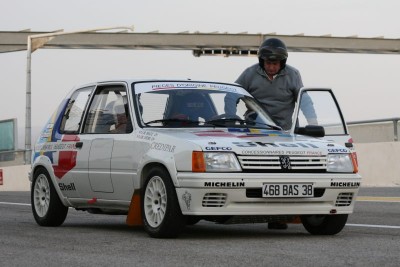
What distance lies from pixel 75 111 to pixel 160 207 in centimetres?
267

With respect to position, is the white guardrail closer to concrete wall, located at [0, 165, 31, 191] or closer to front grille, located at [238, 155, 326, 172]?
front grille, located at [238, 155, 326, 172]

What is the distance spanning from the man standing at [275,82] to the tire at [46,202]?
2.42 m

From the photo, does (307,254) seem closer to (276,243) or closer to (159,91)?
(276,243)

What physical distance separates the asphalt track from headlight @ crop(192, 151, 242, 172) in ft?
2.03

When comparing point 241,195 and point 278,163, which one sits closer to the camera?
point 241,195

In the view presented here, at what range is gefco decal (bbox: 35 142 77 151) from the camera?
36.5ft

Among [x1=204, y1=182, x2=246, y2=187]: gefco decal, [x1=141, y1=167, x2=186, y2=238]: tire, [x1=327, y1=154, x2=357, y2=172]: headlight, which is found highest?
[x1=327, y1=154, x2=357, y2=172]: headlight

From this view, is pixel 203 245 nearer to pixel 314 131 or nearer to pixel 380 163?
pixel 314 131

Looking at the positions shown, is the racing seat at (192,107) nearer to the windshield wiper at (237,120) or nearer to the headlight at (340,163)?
the windshield wiper at (237,120)

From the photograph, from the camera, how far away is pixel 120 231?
10.5 metres

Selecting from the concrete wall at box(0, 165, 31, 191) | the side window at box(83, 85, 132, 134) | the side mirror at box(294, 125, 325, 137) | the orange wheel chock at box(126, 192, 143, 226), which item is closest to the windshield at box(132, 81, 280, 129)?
the side window at box(83, 85, 132, 134)

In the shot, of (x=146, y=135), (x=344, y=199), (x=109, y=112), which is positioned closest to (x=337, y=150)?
(x=344, y=199)

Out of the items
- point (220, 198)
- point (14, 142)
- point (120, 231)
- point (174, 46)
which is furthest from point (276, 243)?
point (174, 46)

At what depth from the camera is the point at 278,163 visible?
9031mm
